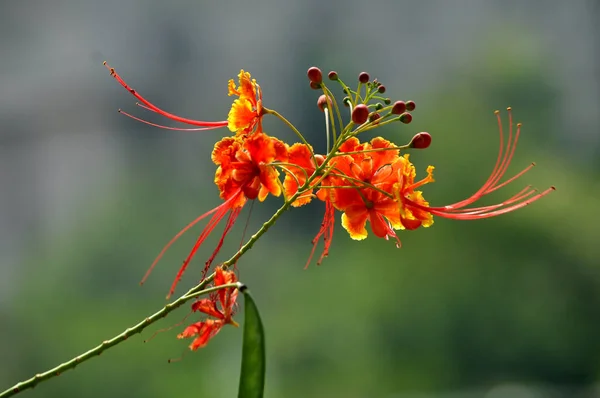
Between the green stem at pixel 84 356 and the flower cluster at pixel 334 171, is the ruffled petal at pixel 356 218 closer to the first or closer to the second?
the flower cluster at pixel 334 171

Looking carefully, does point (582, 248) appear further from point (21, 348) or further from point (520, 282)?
point (21, 348)

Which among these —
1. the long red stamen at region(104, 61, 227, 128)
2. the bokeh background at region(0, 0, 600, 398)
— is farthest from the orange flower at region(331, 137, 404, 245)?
the bokeh background at region(0, 0, 600, 398)

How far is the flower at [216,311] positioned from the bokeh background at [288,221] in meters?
2.87

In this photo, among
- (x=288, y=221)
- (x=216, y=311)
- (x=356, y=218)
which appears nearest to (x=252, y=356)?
(x=216, y=311)

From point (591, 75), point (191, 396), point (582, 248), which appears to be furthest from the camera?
point (591, 75)

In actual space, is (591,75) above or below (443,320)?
above

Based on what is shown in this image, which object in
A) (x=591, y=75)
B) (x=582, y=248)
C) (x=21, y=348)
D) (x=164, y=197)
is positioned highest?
(x=591, y=75)

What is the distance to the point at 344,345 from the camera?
357 cm

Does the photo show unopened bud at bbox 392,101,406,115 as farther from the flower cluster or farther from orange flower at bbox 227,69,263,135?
orange flower at bbox 227,69,263,135

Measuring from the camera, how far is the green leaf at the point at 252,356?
38 centimetres

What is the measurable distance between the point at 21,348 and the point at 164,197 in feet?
Answer: 3.29

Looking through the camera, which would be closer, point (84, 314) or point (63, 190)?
point (84, 314)

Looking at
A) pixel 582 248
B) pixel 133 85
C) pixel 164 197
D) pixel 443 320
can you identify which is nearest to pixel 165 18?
pixel 133 85

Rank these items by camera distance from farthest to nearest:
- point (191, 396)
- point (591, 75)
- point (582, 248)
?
point (591, 75) → point (582, 248) → point (191, 396)
